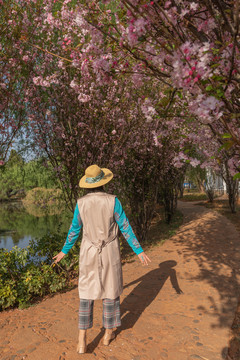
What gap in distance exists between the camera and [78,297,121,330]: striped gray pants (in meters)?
3.33

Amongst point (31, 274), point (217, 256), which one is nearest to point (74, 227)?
point (31, 274)

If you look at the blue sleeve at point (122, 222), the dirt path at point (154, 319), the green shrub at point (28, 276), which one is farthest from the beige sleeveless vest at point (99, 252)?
the green shrub at point (28, 276)

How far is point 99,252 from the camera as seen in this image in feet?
11.0

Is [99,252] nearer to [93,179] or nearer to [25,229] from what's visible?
[93,179]

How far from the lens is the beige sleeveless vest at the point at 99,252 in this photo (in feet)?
11.0

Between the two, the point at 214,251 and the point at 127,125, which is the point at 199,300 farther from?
the point at 127,125

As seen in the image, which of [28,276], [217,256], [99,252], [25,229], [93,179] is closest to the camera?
[99,252]

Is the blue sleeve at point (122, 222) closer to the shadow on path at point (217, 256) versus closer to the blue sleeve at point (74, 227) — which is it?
the blue sleeve at point (74, 227)

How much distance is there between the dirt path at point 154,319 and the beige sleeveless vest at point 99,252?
746 millimetres

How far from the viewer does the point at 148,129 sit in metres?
8.05

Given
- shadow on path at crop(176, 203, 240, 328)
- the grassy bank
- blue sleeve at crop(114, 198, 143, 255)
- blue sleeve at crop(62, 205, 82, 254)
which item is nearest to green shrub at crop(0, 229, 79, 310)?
the grassy bank

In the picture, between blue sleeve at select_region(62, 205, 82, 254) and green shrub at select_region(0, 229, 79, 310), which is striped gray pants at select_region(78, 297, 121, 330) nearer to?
blue sleeve at select_region(62, 205, 82, 254)

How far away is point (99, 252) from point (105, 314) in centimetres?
76

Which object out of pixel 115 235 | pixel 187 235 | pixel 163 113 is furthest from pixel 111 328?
pixel 187 235
